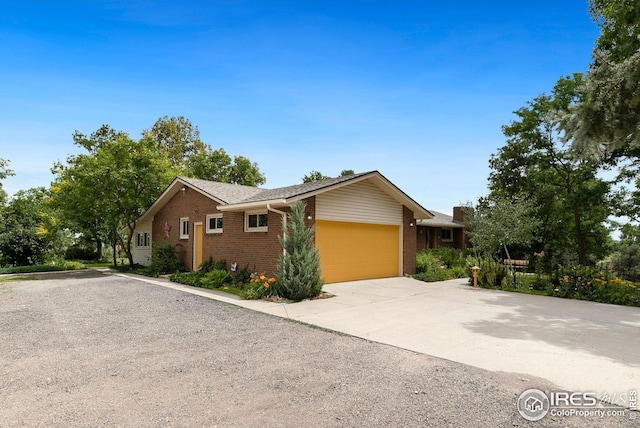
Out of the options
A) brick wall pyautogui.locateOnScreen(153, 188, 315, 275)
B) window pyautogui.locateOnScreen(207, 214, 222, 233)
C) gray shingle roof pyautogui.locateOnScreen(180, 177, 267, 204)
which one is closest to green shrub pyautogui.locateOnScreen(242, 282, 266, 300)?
brick wall pyautogui.locateOnScreen(153, 188, 315, 275)

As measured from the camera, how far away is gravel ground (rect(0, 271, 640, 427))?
11.1 ft

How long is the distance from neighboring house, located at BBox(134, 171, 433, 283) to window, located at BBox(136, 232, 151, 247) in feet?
12.0

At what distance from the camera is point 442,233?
2548 cm

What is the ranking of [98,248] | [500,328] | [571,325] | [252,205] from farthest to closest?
[98,248]
[252,205]
[571,325]
[500,328]

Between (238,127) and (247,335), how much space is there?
13.5 metres

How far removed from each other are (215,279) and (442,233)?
1820cm

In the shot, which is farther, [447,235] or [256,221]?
[447,235]

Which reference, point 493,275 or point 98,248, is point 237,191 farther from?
point 98,248

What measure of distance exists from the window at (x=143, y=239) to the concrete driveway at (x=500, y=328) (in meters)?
10.7

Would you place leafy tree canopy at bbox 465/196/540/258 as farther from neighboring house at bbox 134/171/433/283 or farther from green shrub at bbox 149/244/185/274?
green shrub at bbox 149/244/185/274

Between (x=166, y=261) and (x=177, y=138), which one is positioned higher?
(x=177, y=138)

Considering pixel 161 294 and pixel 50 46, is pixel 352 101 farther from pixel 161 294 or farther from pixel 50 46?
pixel 50 46

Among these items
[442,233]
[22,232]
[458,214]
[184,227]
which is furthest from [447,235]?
A: [22,232]

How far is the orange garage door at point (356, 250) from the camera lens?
12.8 m
